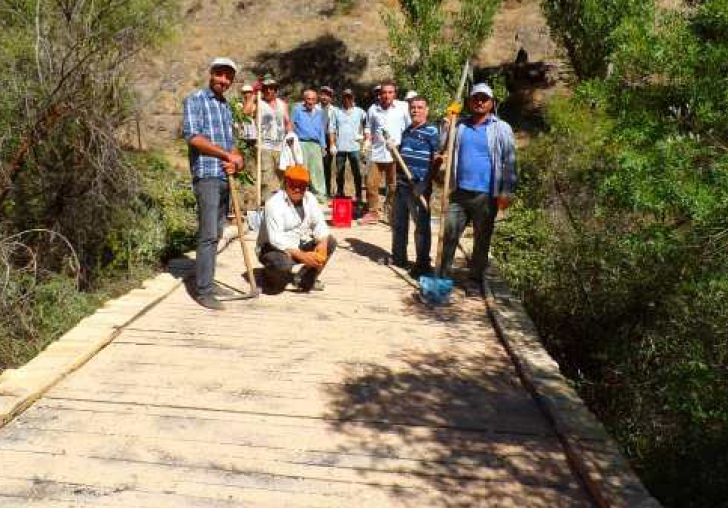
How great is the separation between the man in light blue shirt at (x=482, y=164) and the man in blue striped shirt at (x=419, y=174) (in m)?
0.47

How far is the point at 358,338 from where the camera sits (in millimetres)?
5535

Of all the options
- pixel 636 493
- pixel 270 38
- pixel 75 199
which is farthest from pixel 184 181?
pixel 270 38

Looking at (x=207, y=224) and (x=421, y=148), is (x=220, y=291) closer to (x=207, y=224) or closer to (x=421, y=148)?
(x=207, y=224)

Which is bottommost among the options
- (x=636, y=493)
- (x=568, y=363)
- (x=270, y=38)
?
(x=568, y=363)

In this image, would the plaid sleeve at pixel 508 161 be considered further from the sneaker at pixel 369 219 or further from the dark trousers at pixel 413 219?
the sneaker at pixel 369 219

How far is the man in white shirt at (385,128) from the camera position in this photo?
936 centimetres

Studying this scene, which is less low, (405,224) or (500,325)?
(405,224)

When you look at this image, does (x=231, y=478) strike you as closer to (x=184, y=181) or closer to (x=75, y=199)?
(x=75, y=199)

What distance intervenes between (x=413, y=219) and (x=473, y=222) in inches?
36.4

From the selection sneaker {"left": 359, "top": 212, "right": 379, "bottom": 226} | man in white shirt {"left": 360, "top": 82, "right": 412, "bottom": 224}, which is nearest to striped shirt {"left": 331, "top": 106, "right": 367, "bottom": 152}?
man in white shirt {"left": 360, "top": 82, "right": 412, "bottom": 224}

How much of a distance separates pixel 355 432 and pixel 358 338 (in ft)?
5.21

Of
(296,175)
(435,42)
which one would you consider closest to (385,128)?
(296,175)

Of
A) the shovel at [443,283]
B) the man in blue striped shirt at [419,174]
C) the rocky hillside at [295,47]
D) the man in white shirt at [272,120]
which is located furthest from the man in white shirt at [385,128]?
the rocky hillside at [295,47]

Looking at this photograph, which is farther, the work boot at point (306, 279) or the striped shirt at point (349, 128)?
the striped shirt at point (349, 128)
